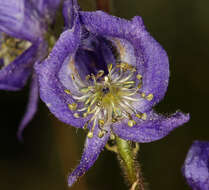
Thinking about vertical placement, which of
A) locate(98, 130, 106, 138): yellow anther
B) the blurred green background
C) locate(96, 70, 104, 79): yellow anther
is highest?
locate(96, 70, 104, 79): yellow anther

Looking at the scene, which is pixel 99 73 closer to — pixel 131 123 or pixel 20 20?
pixel 131 123

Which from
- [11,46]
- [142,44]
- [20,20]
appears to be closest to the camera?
[142,44]

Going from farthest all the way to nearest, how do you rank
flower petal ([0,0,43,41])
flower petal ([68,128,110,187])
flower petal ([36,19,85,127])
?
flower petal ([0,0,43,41])
flower petal ([68,128,110,187])
flower petal ([36,19,85,127])

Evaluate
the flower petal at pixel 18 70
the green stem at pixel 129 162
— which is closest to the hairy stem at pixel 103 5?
the flower petal at pixel 18 70

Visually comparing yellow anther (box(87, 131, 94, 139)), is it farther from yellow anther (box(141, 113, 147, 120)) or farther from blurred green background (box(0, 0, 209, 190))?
blurred green background (box(0, 0, 209, 190))

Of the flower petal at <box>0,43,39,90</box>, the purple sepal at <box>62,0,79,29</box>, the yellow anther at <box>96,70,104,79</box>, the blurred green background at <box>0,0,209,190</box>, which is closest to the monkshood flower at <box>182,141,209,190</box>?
the yellow anther at <box>96,70,104,79</box>

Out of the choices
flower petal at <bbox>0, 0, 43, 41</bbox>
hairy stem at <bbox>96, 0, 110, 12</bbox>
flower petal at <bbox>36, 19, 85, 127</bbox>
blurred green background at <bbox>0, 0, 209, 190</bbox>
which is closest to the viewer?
flower petal at <bbox>36, 19, 85, 127</bbox>

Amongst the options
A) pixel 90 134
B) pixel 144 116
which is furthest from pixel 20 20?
pixel 144 116

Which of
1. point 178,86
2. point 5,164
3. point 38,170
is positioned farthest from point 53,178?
point 178,86
